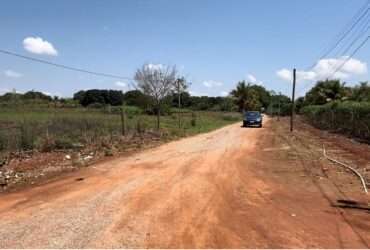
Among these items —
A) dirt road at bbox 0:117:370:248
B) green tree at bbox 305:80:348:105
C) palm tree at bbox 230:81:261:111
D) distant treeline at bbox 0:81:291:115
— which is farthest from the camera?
palm tree at bbox 230:81:261:111

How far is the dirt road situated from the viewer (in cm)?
573

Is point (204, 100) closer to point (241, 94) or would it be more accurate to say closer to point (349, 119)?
point (241, 94)

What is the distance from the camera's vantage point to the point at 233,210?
738 centimetres

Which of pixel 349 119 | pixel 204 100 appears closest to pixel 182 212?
pixel 349 119

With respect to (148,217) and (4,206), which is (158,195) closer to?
(148,217)

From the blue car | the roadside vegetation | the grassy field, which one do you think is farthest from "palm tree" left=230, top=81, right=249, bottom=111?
the grassy field

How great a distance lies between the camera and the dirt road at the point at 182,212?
5.73 meters

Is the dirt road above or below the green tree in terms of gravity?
below

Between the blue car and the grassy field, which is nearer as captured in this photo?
the grassy field

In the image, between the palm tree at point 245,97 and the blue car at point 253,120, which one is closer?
the blue car at point 253,120

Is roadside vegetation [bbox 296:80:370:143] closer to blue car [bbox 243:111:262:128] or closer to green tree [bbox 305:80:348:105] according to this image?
green tree [bbox 305:80:348:105]

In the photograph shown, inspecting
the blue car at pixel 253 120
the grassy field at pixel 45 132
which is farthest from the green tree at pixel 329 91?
the grassy field at pixel 45 132

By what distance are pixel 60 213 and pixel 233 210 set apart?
10.6ft

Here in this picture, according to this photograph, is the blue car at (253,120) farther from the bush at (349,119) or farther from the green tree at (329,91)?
the green tree at (329,91)
